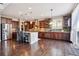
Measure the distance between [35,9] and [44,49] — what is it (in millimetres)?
1113

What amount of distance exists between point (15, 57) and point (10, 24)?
933 millimetres

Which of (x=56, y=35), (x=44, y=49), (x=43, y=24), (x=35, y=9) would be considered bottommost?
(x=44, y=49)

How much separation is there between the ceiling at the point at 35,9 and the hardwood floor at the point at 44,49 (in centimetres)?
76

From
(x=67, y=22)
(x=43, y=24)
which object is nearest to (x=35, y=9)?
(x=43, y=24)

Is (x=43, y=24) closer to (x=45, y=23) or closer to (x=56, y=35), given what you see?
(x=45, y=23)

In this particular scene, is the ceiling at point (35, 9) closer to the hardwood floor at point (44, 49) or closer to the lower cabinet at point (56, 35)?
the lower cabinet at point (56, 35)

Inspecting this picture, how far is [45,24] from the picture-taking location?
12.2ft

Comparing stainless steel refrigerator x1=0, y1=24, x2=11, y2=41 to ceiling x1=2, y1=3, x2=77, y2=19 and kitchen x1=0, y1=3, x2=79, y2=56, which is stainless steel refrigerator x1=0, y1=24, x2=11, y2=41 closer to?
kitchen x1=0, y1=3, x2=79, y2=56

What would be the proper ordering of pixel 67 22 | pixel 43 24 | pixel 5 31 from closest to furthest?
pixel 67 22
pixel 43 24
pixel 5 31

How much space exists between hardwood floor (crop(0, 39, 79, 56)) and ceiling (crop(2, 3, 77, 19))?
757mm

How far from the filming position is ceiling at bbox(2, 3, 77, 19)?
3500mm

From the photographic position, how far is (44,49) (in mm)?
3756

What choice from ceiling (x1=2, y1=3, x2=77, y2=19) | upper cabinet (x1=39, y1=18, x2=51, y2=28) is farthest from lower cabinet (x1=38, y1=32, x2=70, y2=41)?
ceiling (x1=2, y1=3, x2=77, y2=19)

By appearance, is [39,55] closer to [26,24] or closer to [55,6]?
[26,24]
